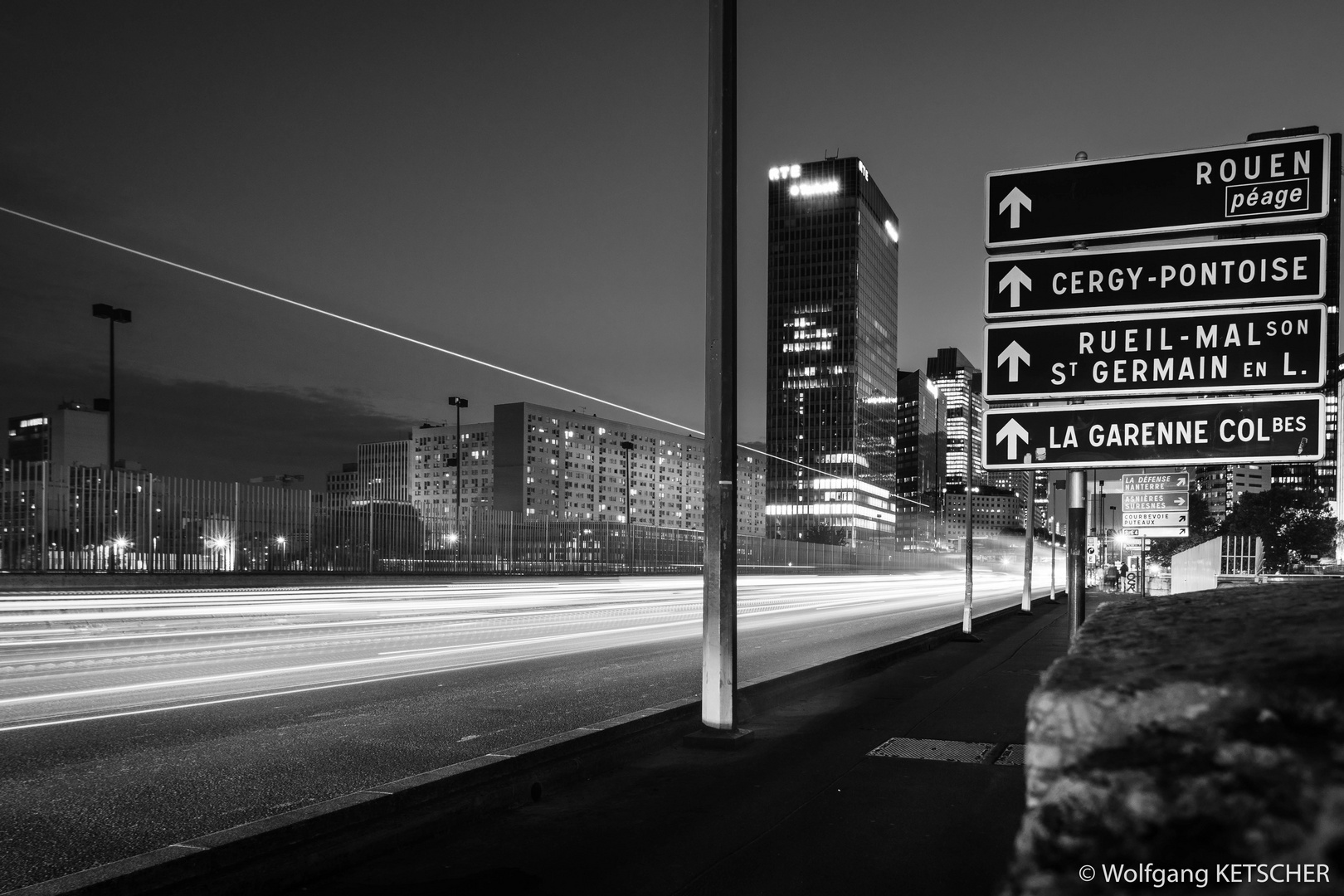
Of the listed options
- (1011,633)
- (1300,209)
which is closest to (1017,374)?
(1300,209)

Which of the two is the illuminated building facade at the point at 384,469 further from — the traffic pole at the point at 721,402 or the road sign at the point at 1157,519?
the traffic pole at the point at 721,402

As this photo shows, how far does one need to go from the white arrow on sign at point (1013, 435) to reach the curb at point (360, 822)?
12.5ft

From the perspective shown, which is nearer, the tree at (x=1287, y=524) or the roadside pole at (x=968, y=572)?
A: the roadside pole at (x=968, y=572)

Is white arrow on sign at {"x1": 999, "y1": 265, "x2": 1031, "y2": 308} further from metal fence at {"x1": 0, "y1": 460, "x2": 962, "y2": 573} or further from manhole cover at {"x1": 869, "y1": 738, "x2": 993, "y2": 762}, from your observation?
metal fence at {"x1": 0, "y1": 460, "x2": 962, "y2": 573}

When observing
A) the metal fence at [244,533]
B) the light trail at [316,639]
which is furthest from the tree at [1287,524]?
the light trail at [316,639]

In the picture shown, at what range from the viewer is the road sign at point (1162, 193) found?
7.12 metres

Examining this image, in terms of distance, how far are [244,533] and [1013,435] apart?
20877 mm

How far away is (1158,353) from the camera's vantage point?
7.39 meters

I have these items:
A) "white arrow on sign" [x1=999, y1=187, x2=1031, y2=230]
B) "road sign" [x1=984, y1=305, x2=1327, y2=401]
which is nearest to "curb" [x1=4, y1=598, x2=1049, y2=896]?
"road sign" [x1=984, y1=305, x2=1327, y2=401]

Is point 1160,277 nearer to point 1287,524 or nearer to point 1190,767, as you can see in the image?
point 1190,767

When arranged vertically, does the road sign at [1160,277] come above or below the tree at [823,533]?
above

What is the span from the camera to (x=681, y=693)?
1221cm

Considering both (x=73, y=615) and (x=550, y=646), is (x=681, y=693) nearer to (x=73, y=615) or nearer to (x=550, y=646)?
(x=550, y=646)

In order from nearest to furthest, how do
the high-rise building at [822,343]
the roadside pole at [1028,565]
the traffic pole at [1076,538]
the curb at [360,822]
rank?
the curb at [360,822], the traffic pole at [1076,538], the roadside pole at [1028,565], the high-rise building at [822,343]
